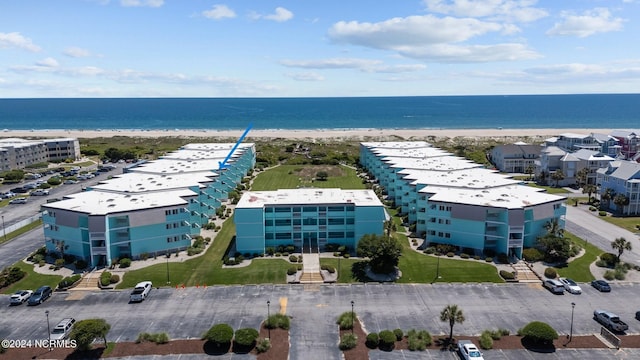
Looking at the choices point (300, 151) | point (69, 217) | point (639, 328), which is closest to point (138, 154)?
point (300, 151)

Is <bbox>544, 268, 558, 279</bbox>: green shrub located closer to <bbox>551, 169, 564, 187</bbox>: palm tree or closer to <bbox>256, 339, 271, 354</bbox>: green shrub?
<bbox>256, 339, 271, 354</bbox>: green shrub

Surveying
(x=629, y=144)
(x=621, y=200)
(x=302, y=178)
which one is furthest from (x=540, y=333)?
(x=629, y=144)

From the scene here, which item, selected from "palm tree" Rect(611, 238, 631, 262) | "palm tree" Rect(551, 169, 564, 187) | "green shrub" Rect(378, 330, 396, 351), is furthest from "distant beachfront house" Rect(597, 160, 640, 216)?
"green shrub" Rect(378, 330, 396, 351)

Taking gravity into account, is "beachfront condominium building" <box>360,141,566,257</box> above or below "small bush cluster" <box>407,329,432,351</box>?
above

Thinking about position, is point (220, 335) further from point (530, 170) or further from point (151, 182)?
point (530, 170)

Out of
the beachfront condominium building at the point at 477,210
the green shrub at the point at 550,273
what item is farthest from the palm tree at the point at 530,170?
the green shrub at the point at 550,273

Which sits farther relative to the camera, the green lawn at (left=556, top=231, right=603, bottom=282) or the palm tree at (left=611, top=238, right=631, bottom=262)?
the palm tree at (left=611, top=238, right=631, bottom=262)
